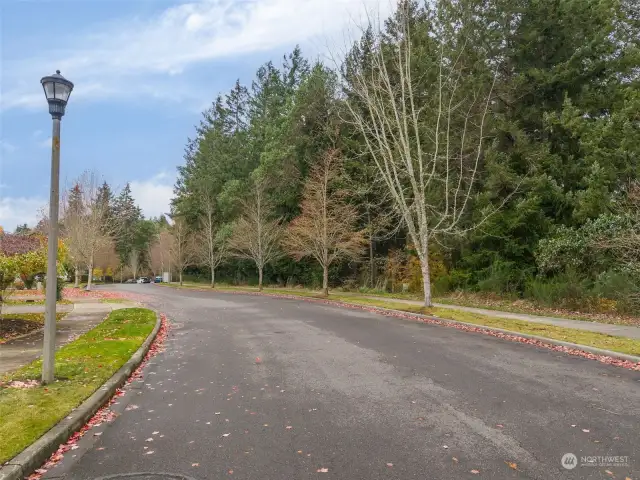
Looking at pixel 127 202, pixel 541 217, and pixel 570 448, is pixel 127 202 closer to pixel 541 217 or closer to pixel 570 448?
pixel 541 217

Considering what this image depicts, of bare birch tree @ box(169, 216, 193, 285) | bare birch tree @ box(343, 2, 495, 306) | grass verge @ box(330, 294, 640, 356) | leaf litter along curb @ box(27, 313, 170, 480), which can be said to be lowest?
leaf litter along curb @ box(27, 313, 170, 480)

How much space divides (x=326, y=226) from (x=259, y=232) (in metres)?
10.7

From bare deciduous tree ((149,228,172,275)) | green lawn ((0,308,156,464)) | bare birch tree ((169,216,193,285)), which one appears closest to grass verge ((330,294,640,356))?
green lawn ((0,308,156,464))

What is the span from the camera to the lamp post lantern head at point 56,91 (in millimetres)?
7266

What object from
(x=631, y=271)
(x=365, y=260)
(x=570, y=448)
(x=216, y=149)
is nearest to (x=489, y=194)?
(x=631, y=271)

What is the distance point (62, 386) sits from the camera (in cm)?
705

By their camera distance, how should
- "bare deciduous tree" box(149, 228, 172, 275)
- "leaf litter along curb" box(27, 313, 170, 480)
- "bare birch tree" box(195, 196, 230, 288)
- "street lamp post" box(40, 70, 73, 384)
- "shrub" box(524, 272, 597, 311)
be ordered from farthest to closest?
1. "bare deciduous tree" box(149, 228, 172, 275)
2. "bare birch tree" box(195, 196, 230, 288)
3. "shrub" box(524, 272, 597, 311)
4. "street lamp post" box(40, 70, 73, 384)
5. "leaf litter along curb" box(27, 313, 170, 480)

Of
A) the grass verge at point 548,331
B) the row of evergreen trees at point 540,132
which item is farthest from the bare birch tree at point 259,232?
the grass verge at point 548,331

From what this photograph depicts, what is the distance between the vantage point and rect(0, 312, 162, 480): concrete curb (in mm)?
4277

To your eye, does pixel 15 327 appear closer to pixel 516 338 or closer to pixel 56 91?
pixel 56 91

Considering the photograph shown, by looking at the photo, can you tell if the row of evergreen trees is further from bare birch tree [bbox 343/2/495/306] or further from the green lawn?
the green lawn

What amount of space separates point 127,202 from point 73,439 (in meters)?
99.4

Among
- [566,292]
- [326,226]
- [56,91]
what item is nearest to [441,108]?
[326,226]

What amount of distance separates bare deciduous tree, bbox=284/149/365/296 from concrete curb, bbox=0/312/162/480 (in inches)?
894
